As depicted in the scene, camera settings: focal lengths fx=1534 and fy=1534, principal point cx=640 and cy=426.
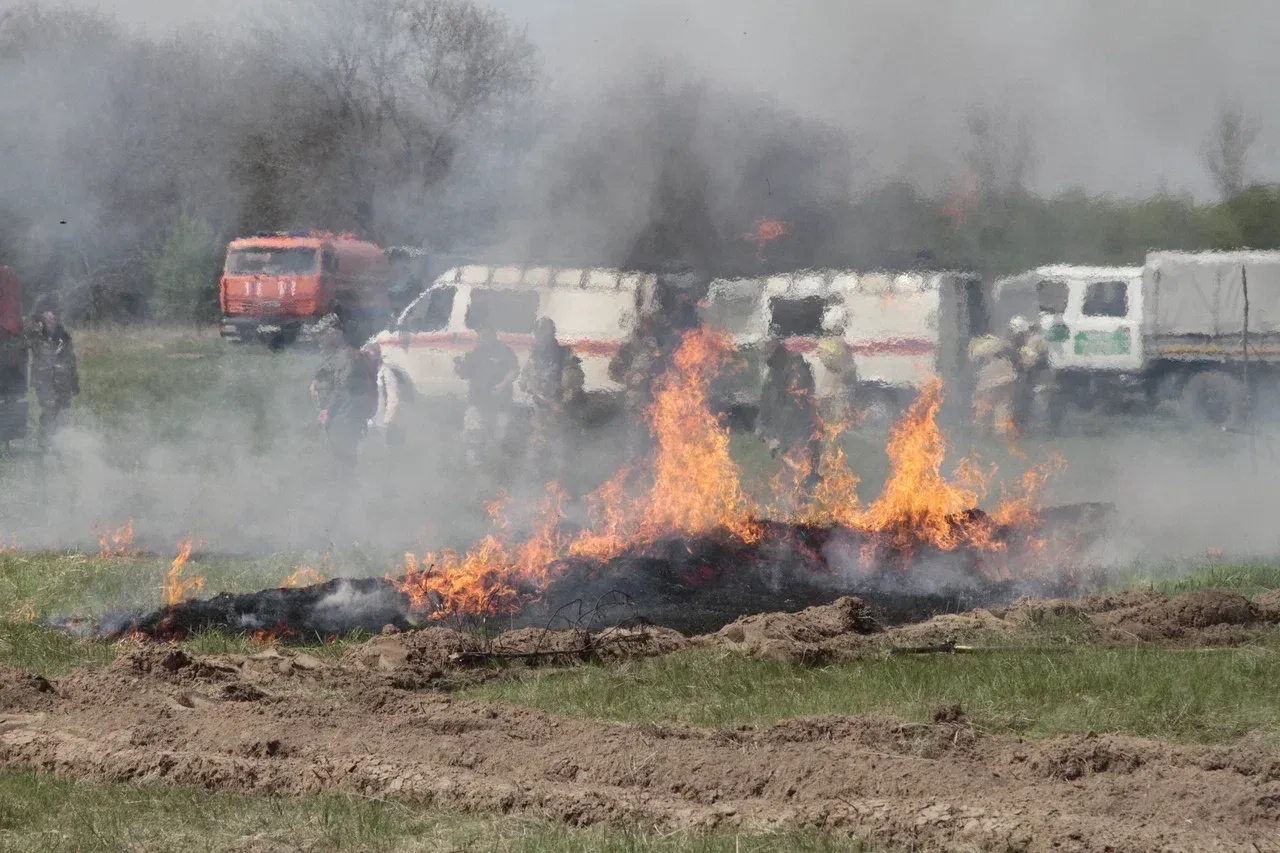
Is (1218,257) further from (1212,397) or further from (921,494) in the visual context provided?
(921,494)

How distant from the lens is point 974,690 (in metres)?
8.30

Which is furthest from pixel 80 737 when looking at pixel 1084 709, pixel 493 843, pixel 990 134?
pixel 990 134

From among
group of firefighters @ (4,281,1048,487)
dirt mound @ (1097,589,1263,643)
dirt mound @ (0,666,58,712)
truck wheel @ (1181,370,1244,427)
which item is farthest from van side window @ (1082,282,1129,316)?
dirt mound @ (0,666,58,712)

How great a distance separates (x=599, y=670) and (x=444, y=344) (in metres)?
9.41

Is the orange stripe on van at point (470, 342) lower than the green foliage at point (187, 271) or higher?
lower

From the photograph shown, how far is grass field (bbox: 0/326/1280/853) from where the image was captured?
5973mm

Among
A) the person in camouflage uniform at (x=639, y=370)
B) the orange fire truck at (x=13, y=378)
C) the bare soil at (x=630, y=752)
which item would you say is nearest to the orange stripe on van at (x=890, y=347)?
the person in camouflage uniform at (x=639, y=370)

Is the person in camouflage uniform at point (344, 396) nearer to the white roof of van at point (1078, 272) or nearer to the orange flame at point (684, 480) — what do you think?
the orange flame at point (684, 480)

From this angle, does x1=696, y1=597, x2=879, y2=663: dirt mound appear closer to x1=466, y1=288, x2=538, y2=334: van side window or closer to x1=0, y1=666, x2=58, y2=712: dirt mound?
x1=0, y1=666, x2=58, y2=712: dirt mound

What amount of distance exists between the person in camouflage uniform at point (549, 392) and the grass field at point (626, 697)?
3.35 meters

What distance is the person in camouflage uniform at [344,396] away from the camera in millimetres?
16828

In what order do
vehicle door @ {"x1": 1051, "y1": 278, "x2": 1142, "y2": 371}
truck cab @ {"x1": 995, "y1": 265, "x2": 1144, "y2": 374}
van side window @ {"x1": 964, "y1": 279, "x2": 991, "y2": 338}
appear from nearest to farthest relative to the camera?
van side window @ {"x1": 964, "y1": 279, "x2": 991, "y2": 338} < truck cab @ {"x1": 995, "y1": 265, "x2": 1144, "y2": 374} < vehicle door @ {"x1": 1051, "y1": 278, "x2": 1142, "y2": 371}

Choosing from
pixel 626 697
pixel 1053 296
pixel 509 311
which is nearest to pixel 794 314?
pixel 509 311

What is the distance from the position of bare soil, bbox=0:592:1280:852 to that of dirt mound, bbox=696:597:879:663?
3 cm
